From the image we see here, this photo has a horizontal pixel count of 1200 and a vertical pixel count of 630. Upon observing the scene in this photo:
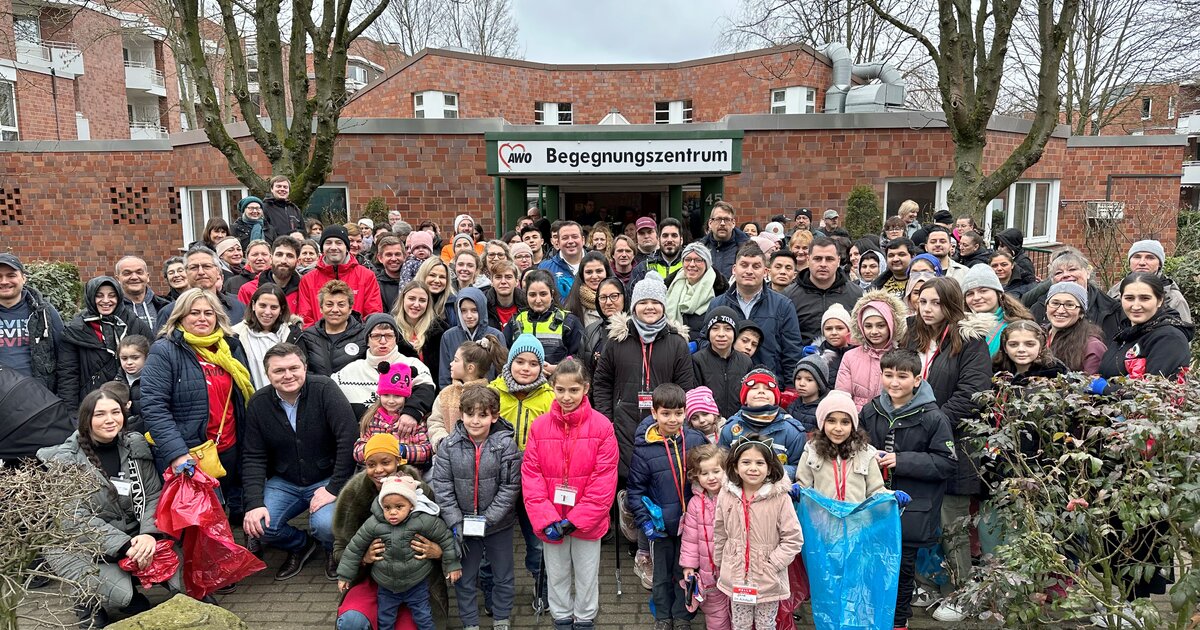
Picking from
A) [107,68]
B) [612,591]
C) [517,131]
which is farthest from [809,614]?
[107,68]

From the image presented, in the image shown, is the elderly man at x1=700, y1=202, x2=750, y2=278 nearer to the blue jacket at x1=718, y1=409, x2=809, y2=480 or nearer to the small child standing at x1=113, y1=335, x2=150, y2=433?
the blue jacket at x1=718, y1=409, x2=809, y2=480

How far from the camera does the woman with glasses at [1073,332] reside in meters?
4.62

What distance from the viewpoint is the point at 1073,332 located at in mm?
4680

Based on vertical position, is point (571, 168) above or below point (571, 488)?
above

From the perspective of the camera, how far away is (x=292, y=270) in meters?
6.50

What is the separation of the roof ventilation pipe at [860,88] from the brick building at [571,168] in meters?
0.56

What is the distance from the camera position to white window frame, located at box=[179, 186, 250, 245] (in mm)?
16422

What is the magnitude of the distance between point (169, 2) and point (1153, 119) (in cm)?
4900

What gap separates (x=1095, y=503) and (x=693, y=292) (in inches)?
129

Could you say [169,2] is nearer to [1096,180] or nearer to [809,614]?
[809,614]

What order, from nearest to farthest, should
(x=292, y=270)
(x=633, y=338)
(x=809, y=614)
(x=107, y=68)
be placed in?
(x=809, y=614), (x=633, y=338), (x=292, y=270), (x=107, y=68)

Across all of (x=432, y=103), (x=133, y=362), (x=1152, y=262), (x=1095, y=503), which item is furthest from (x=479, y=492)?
(x=432, y=103)

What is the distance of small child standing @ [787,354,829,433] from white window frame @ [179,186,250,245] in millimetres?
15531

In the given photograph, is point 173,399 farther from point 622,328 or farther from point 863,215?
point 863,215
